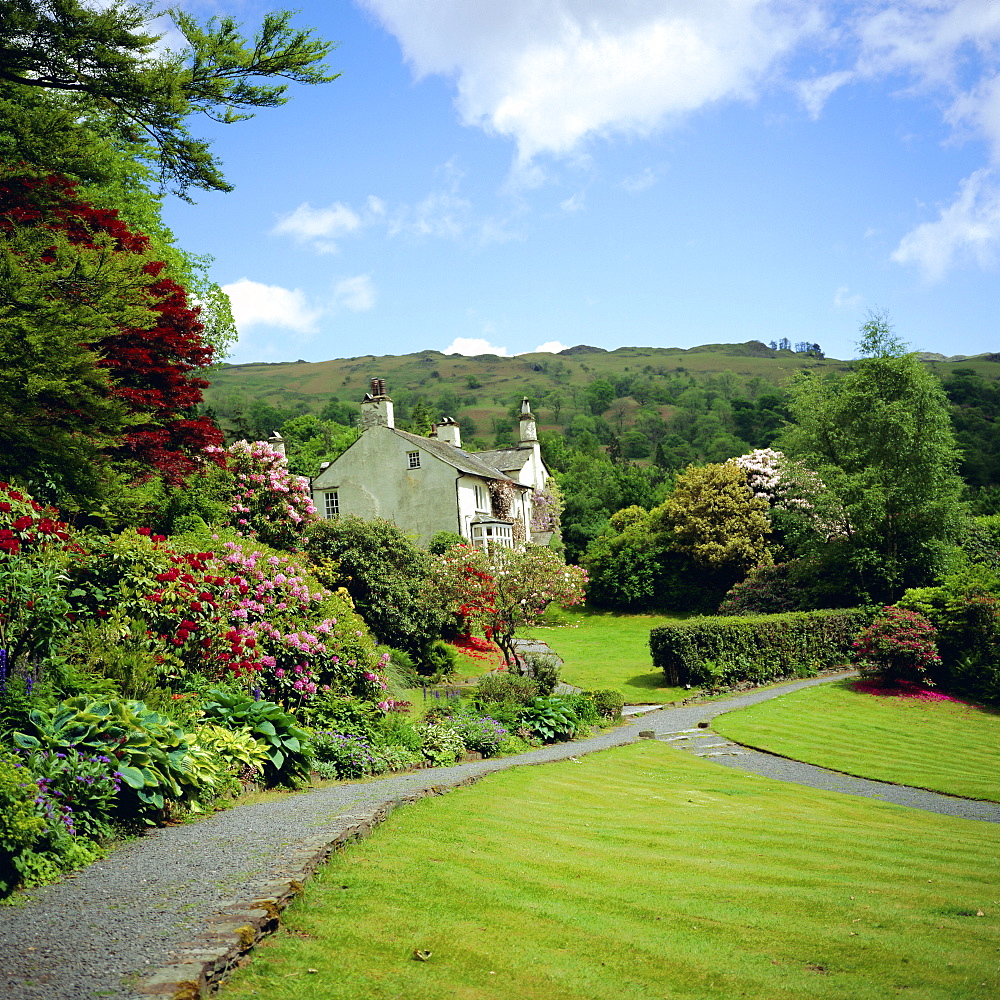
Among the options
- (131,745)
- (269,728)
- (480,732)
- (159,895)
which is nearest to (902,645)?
(480,732)

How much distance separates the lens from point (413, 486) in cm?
4103

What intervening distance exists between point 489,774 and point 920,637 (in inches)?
653

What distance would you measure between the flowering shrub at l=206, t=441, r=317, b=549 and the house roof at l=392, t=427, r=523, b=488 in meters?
16.3

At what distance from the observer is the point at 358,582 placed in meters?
25.4

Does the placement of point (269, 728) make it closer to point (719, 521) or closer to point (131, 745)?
point (131, 745)

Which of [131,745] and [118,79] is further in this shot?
[118,79]

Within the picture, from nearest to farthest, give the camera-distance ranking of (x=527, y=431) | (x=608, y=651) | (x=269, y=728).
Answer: (x=269, y=728)
(x=608, y=651)
(x=527, y=431)

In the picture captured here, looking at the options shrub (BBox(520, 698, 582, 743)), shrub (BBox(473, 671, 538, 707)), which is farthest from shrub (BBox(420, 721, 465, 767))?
shrub (BBox(473, 671, 538, 707))

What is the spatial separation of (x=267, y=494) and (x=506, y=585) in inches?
299

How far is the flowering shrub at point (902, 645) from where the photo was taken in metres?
22.0

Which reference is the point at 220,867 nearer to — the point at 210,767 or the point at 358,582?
the point at 210,767

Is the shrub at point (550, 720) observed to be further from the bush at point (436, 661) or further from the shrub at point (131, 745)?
the shrub at point (131, 745)

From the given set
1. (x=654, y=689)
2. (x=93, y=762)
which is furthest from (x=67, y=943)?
(x=654, y=689)

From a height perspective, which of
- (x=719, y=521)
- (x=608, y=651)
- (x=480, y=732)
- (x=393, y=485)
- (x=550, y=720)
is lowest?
(x=608, y=651)
